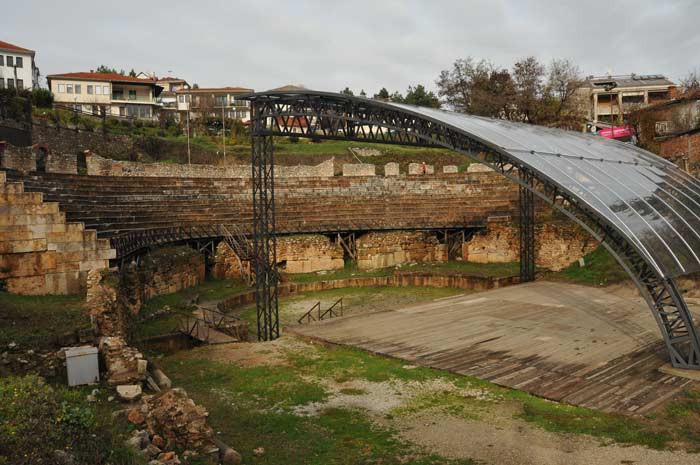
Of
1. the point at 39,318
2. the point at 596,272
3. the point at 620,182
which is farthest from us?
the point at 596,272

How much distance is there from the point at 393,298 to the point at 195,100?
2126 inches

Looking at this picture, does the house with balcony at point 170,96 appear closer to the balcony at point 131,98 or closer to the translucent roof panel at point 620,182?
the balcony at point 131,98

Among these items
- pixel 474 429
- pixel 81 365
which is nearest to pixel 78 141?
pixel 81 365

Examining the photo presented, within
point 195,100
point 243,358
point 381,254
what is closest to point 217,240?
point 381,254

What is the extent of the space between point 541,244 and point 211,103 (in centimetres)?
4937

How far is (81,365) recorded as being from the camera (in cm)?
969

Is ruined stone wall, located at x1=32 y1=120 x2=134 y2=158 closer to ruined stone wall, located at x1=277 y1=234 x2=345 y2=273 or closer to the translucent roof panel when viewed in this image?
ruined stone wall, located at x1=277 y1=234 x2=345 y2=273

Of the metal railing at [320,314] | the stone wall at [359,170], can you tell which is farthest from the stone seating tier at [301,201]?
the metal railing at [320,314]

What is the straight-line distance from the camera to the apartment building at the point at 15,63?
51.7 meters

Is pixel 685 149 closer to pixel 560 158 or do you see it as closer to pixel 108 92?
pixel 560 158

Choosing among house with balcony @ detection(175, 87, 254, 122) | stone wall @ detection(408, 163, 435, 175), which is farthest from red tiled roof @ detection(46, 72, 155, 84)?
stone wall @ detection(408, 163, 435, 175)

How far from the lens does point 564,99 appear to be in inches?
Result: 1599

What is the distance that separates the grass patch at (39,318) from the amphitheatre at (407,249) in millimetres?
556

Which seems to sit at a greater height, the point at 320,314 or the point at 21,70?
the point at 21,70
